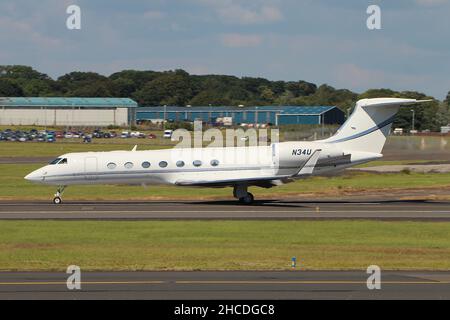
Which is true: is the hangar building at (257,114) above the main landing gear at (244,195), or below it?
above

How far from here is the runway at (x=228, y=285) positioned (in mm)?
17312

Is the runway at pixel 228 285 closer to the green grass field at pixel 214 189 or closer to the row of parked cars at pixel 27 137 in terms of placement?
the green grass field at pixel 214 189

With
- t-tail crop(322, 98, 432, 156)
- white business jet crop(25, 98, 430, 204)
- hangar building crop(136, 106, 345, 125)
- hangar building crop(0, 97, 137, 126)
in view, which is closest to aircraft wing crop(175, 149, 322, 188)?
white business jet crop(25, 98, 430, 204)

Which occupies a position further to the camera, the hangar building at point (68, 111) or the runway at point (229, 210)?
the hangar building at point (68, 111)

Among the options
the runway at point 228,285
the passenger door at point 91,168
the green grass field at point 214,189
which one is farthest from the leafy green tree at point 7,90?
the runway at point 228,285

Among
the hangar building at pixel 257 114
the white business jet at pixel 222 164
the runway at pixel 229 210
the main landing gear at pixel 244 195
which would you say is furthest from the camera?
the hangar building at pixel 257 114

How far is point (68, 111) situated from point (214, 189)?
115 meters

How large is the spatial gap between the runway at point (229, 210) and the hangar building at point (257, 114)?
84.3 m

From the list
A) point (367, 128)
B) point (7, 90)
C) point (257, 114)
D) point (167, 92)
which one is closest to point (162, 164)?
point (367, 128)

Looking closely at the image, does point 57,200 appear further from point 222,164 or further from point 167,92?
point 167,92

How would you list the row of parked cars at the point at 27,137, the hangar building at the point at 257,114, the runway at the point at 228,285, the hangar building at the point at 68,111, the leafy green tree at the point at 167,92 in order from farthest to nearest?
the leafy green tree at the point at 167,92 → the hangar building at the point at 68,111 → the hangar building at the point at 257,114 → the row of parked cars at the point at 27,137 → the runway at the point at 228,285
